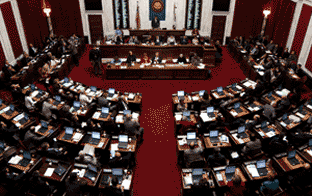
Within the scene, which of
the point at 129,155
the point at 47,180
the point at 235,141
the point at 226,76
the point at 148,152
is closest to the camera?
the point at 47,180

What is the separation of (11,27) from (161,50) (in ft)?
29.9

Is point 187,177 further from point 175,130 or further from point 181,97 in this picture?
point 181,97

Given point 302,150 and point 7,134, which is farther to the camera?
point 7,134

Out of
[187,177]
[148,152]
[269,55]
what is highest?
[269,55]

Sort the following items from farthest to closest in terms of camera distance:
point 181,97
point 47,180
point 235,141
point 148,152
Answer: point 181,97, point 148,152, point 235,141, point 47,180

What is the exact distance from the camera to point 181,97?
10.1m

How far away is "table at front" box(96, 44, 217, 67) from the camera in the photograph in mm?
14336

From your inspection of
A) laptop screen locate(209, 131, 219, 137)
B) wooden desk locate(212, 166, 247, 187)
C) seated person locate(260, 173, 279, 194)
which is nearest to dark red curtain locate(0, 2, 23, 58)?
laptop screen locate(209, 131, 219, 137)

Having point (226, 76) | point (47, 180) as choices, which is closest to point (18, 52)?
point (47, 180)

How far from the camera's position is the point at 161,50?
47.5ft

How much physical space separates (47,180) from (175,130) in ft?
15.8

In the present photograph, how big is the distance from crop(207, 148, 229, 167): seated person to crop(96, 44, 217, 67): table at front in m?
8.70

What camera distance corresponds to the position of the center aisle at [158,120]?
7.16 metres

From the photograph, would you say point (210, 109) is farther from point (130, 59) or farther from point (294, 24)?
point (294, 24)
